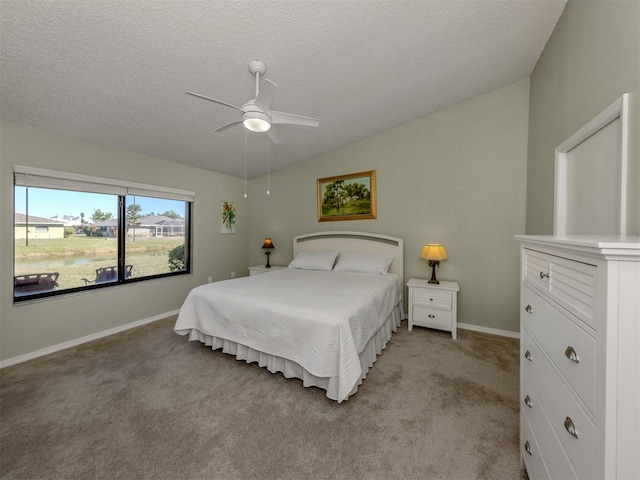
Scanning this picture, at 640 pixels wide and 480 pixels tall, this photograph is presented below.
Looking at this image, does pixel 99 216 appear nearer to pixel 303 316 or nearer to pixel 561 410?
pixel 303 316

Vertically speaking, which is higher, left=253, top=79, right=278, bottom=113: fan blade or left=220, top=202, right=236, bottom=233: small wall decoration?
left=253, top=79, right=278, bottom=113: fan blade

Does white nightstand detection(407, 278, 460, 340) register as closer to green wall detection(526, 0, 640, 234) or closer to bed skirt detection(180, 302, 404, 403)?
bed skirt detection(180, 302, 404, 403)

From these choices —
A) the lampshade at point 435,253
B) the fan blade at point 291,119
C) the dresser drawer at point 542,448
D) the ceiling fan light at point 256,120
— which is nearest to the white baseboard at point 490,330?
the lampshade at point 435,253

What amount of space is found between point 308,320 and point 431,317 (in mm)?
1910

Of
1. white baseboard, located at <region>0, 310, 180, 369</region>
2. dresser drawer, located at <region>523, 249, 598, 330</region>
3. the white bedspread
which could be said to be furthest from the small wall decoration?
dresser drawer, located at <region>523, 249, 598, 330</region>

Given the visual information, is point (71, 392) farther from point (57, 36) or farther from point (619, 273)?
point (619, 273)

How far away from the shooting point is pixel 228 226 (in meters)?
4.79

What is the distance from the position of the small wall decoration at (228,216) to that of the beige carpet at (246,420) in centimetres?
262

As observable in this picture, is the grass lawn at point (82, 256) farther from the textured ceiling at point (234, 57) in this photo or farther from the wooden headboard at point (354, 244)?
the wooden headboard at point (354, 244)

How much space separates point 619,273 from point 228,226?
487 centimetres

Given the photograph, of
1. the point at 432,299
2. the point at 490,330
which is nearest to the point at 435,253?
the point at 432,299

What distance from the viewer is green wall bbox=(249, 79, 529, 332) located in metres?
3.02

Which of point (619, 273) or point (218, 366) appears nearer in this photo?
point (619, 273)

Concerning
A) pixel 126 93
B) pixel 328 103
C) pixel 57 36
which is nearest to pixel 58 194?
pixel 126 93
